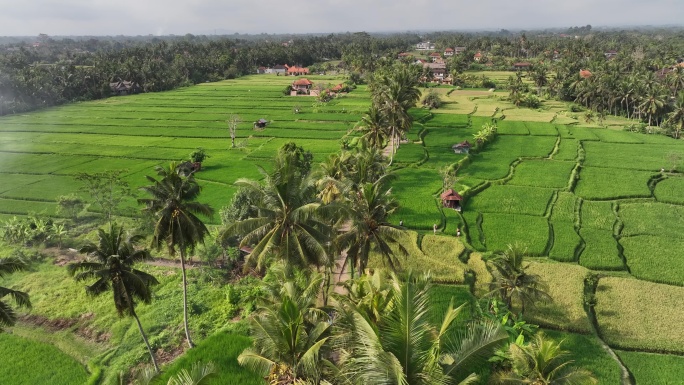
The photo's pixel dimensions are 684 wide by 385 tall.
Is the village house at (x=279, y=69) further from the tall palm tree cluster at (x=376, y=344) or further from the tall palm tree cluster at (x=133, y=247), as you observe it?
the tall palm tree cluster at (x=376, y=344)

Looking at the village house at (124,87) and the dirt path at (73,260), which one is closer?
the dirt path at (73,260)

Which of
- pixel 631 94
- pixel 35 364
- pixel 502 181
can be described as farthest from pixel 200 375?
pixel 631 94

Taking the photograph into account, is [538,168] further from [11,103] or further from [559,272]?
[11,103]

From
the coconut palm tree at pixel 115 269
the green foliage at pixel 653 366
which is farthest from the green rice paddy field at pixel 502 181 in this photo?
the coconut palm tree at pixel 115 269

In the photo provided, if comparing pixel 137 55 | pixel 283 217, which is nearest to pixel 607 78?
pixel 283 217

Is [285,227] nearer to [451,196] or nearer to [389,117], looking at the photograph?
[451,196]

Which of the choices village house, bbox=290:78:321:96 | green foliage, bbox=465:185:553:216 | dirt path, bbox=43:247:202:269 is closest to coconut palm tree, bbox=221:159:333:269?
dirt path, bbox=43:247:202:269
